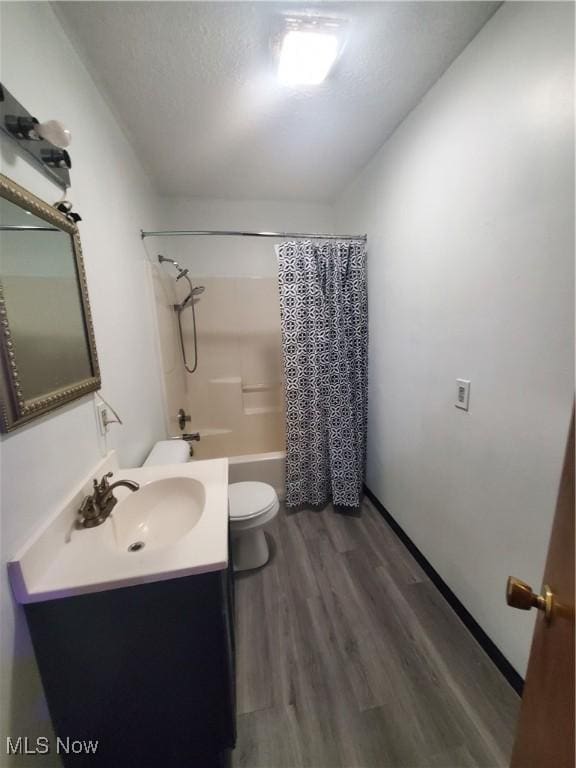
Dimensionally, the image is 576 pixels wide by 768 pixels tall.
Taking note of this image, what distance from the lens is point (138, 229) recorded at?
1754 millimetres

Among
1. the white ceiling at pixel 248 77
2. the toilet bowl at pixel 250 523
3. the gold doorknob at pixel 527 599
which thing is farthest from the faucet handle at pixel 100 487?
the white ceiling at pixel 248 77

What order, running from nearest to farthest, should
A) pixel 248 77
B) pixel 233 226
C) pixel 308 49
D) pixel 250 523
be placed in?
1. pixel 308 49
2. pixel 248 77
3. pixel 250 523
4. pixel 233 226

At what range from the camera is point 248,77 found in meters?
1.22

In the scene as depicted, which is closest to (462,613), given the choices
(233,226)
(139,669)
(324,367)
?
(139,669)

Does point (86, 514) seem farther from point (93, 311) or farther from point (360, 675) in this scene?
point (360, 675)

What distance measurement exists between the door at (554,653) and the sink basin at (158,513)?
0.95 m

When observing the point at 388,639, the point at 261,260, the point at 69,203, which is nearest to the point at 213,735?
the point at 388,639

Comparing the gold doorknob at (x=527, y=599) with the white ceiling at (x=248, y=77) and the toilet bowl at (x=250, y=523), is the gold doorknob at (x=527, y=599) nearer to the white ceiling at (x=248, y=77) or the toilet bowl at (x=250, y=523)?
the toilet bowl at (x=250, y=523)

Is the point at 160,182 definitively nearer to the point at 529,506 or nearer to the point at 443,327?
the point at 443,327

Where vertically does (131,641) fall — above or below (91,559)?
below

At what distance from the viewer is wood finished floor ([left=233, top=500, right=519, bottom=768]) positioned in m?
0.95

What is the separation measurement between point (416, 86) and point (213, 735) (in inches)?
101

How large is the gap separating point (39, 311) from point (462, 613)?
2053 millimetres

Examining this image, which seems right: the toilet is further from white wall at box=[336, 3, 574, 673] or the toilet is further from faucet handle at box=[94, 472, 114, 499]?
white wall at box=[336, 3, 574, 673]
